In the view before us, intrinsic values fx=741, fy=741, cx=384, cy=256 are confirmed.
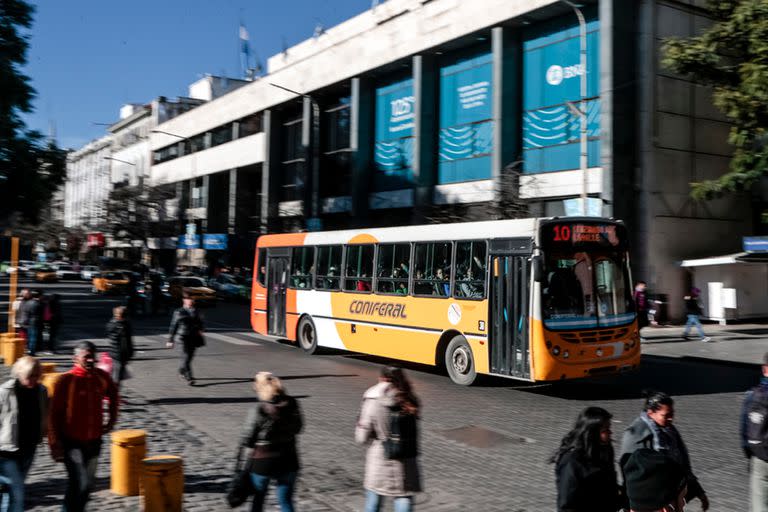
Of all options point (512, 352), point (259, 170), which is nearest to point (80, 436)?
point (512, 352)

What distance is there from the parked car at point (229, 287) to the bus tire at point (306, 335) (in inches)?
882

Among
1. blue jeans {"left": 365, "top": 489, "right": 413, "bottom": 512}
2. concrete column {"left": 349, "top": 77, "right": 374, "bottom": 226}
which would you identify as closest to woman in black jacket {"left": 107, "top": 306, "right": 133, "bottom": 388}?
blue jeans {"left": 365, "top": 489, "right": 413, "bottom": 512}

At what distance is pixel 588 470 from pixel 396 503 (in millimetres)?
1828

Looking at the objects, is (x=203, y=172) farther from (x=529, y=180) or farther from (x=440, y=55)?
(x=529, y=180)

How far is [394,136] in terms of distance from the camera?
40031 millimetres

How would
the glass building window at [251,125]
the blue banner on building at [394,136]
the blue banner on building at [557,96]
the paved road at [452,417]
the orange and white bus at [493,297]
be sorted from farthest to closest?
the glass building window at [251,125] → the blue banner on building at [394,136] → the blue banner on building at [557,96] → the orange and white bus at [493,297] → the paved road at [452,417]

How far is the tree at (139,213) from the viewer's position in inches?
2562

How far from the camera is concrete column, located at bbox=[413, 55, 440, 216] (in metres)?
36.6

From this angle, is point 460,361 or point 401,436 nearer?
point 401,436

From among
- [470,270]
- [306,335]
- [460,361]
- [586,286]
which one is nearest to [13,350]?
[306,335]

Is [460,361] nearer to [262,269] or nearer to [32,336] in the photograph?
[262,269]

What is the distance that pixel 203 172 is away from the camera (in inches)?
2482

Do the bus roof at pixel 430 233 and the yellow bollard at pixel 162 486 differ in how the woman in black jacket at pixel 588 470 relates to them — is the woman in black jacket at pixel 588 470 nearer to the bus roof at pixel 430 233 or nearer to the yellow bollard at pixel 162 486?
the yellow bollard at pixel 162 486

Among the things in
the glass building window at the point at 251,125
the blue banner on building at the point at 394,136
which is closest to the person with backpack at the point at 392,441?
the blue banner on building at the point at 394,136
